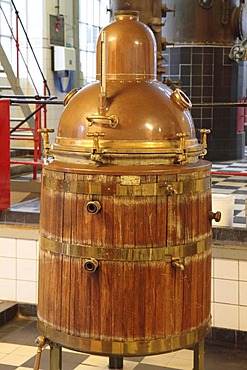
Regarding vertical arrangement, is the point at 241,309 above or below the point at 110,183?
below

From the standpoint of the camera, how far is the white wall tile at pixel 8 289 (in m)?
4.92

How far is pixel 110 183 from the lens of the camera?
2.87 m

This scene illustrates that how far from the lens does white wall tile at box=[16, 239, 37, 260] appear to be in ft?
15.7

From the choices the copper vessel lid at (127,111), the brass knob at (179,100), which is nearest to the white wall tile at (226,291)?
the copper vessel lid at (127,111)

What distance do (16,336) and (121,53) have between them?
2.22 metres

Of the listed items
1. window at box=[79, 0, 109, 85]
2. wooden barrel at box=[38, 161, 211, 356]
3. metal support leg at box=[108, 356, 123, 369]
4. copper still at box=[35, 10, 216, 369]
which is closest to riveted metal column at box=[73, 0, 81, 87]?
window at box=[79, 0, 109, 85]

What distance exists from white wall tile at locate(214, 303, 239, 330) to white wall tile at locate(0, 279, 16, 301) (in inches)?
57.1

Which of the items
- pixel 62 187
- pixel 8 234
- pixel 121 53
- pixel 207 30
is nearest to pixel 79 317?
pixel 62 187

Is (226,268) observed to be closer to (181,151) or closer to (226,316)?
(226,316)

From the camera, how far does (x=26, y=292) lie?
4883mm

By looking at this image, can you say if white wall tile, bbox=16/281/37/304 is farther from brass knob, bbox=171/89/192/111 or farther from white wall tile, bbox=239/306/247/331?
brass knob, bbox=171/89/192/111

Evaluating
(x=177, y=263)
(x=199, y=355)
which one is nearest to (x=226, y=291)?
(x=199, y=355)

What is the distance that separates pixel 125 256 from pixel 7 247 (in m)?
2.15

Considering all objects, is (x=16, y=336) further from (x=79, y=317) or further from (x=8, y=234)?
(x=79, y=317)
